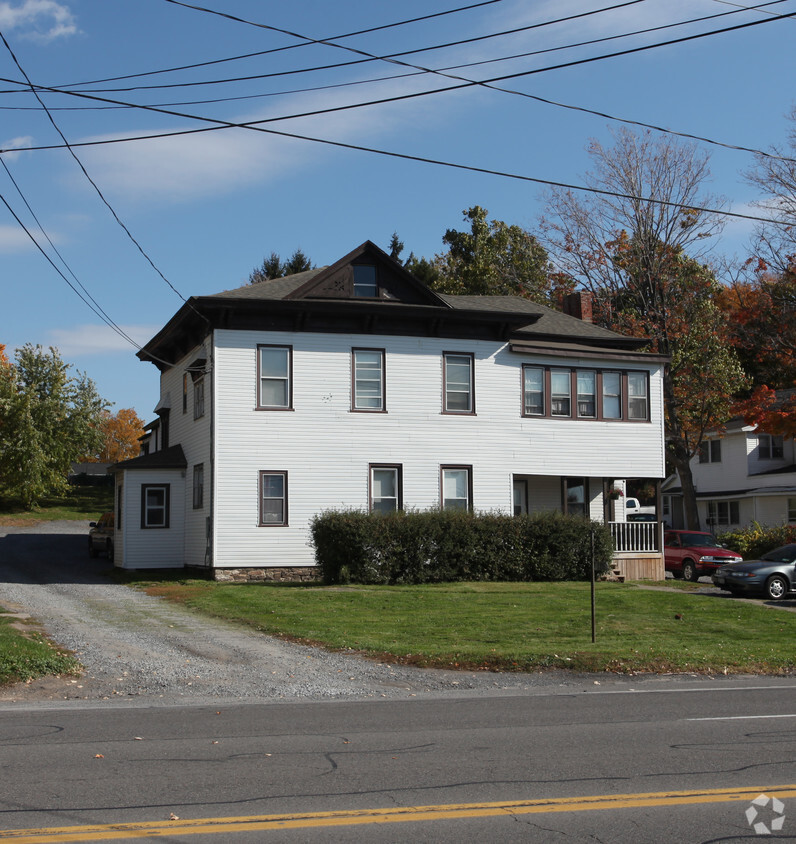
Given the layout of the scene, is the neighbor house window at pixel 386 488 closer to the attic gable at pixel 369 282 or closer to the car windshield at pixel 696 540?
the attic gable at pixel 369 282

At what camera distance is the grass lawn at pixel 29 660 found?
1285 cm

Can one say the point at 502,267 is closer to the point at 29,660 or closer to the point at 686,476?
the point at 686,476

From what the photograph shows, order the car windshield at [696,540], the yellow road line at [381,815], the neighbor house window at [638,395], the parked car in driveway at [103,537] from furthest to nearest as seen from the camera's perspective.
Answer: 1. the parked car in driveway at [103,537]
2. the car windshield at [696,540]
3. the neighbor house window at [638,395]
4. the yellow road line at [381,815]

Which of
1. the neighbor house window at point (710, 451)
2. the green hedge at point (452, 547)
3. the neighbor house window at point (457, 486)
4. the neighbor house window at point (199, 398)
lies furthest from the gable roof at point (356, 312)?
the neighbor house window at point (710, 451)

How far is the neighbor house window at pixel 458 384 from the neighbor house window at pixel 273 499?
18.8ft

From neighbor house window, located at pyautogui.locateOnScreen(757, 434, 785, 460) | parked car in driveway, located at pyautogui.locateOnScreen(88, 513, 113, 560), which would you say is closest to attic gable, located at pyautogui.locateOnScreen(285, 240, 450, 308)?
parked car in driveway, located at pyautogui.locateOnScreen(88, 513, 113, 560)

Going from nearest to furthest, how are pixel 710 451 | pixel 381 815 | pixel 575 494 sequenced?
1. pixel 381 815
2. pixel 575 494
3. pixel 710 451

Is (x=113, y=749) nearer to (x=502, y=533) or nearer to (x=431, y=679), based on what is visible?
(x=431, y=679)

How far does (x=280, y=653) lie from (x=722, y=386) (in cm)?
3384

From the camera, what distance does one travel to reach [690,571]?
34.7 meters

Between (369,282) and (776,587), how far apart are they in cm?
1454

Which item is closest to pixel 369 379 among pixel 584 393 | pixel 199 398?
pixel 199 398

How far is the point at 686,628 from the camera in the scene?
19500 millimetres

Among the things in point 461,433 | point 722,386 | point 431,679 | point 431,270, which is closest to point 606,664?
point 431,679
